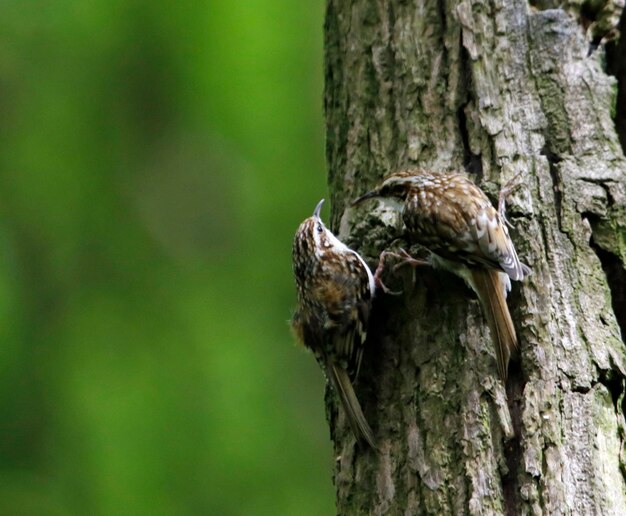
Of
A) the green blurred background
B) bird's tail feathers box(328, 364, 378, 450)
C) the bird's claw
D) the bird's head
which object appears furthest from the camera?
the green blurred background

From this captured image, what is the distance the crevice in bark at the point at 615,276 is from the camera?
252cm

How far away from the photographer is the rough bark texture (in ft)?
7.13

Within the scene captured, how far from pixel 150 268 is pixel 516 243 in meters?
1.96

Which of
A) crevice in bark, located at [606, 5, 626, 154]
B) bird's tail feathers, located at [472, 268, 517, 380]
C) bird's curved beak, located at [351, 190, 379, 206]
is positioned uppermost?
crevice in bark, located at [606, 5, 626, 154]

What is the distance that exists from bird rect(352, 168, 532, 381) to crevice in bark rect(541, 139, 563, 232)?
14 cm

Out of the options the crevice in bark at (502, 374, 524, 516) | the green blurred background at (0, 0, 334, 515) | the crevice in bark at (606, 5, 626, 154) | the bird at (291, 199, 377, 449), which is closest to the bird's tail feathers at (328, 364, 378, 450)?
the bird at (291, 199, 377, 449)

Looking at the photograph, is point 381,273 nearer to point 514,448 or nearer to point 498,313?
point 498,313

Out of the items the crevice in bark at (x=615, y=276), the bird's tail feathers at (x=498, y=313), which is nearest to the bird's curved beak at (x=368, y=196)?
the bird's tail feathers at (x=498, y=313)

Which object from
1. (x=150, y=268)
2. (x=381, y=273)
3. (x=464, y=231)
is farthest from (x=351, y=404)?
(x=150, y=268)

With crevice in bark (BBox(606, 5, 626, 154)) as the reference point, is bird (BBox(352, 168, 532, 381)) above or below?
below

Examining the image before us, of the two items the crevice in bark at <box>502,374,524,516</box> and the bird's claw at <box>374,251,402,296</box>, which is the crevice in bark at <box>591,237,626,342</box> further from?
the bird's claw at <box>374,251,402,296</box>

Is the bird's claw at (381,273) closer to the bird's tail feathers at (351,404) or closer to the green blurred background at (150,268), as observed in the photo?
the bird's tail feathers at (351,404)

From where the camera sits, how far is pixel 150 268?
400cm

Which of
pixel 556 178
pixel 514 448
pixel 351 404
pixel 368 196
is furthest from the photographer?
pixel 368 196
